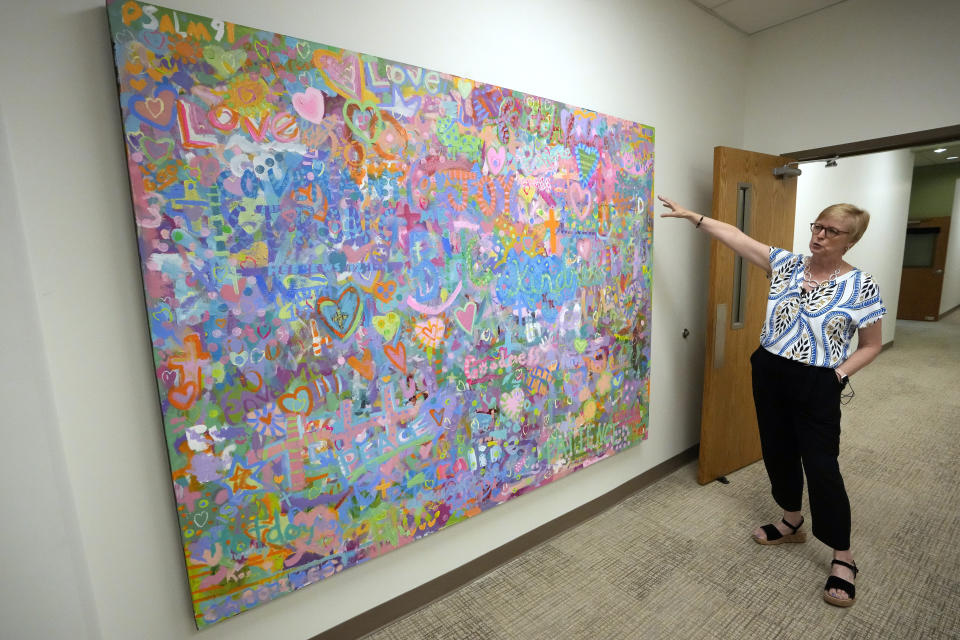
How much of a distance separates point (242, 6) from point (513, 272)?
3.75 ft

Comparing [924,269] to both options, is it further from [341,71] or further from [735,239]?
[341,71]

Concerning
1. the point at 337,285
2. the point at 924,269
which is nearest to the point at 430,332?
the point at 337,285

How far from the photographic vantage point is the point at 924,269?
7.33 metres

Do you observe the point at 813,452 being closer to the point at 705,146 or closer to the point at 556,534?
the point at 556,534

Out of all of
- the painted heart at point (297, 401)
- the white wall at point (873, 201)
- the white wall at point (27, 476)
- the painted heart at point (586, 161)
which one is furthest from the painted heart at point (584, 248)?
the white wall at point (873, 201)

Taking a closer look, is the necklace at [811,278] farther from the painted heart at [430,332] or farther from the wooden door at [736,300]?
the painted heart at [430,332]

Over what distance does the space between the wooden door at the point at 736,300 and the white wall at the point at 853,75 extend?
29cm

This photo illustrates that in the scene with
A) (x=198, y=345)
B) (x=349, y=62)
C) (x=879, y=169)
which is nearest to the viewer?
(x=198, y=345)

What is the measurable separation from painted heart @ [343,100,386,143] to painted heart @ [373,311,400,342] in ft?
1.79

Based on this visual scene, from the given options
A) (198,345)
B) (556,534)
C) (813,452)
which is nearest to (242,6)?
(198,345)

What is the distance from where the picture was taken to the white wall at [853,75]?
2.12 meters

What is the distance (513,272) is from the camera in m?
1.68

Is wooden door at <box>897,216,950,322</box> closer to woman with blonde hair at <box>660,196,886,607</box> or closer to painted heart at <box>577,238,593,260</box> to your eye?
woman with blonde hair at <box>660,196,886,607</box>

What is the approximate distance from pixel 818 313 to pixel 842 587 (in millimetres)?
1083
